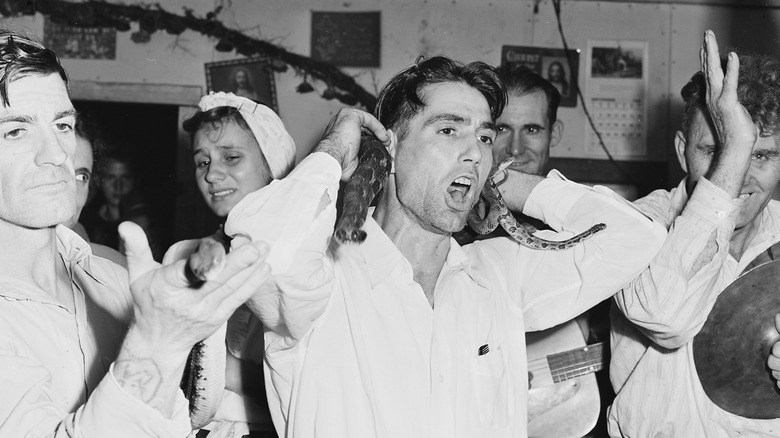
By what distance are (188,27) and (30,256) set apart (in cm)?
352

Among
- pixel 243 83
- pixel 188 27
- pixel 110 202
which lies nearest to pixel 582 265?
pixel 243 83

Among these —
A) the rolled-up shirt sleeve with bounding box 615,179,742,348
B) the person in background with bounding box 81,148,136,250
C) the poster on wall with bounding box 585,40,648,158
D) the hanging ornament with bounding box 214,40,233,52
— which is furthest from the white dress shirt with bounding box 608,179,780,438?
the person in background with bounding box 81,148,136,250

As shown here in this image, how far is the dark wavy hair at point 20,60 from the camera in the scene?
1.85 metres

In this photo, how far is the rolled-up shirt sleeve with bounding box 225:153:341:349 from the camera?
1.83 metres

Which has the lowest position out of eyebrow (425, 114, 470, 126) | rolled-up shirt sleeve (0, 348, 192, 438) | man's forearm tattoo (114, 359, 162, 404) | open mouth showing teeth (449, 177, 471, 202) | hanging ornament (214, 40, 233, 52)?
rolled-up shirt sleeve (0, 348, 192, 438)

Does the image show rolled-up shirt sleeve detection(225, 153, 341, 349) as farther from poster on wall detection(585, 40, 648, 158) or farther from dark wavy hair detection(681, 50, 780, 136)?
poster on wall detection(585, 40, 648, 158)

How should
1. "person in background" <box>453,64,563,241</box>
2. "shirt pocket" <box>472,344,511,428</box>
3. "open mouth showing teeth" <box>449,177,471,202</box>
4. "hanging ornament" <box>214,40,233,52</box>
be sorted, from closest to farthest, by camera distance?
1. "shirt pocket" <box>472,344,511,428</box>
2. "open mouth showing teeth" <box>449,177,471,202</box>
3. "person in background" <box>453,64,563,241</box>
4. "hanging ornament" <box>214,40,233,52</box>

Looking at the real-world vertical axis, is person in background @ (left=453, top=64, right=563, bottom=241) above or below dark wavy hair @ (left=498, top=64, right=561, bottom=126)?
below

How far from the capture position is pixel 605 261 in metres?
2.54

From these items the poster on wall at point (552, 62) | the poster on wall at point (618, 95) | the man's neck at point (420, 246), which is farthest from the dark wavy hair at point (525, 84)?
the poster on wall at point (618, 95)

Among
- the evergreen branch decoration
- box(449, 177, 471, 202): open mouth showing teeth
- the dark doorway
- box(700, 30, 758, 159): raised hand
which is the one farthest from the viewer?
the dark doorway

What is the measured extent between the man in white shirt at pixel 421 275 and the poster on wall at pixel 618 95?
2722 millimetres

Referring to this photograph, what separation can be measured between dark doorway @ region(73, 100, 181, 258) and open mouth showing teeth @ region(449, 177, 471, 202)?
3110mm

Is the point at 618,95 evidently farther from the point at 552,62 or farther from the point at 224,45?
the point at 224,45
